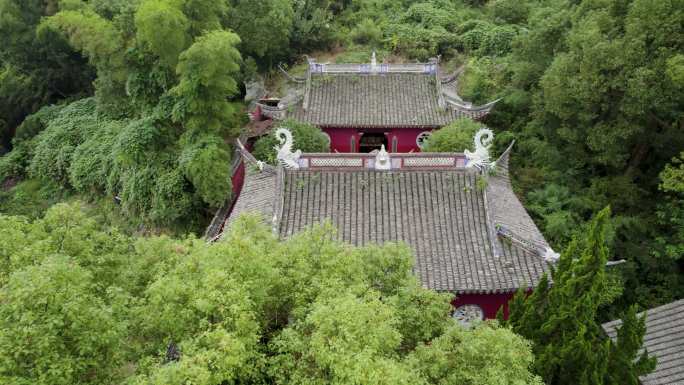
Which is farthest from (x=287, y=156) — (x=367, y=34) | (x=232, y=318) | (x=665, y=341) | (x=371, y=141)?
(x=367, y=34)

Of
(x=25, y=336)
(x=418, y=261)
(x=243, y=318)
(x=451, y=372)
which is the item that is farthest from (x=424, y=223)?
(x=25, y=336)

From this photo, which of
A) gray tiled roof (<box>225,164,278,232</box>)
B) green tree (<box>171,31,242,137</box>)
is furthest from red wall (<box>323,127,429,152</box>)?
gray tiled roof (<box>225,164,278,232</box>)

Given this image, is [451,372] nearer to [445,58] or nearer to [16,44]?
[445,58]

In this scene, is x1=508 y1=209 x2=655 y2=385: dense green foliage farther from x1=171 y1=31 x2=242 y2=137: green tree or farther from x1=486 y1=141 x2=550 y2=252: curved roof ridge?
x1=171 y1=31 x2=242 y2=137: green tree

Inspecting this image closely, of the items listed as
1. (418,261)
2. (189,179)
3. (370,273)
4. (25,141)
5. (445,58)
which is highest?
(445,58)

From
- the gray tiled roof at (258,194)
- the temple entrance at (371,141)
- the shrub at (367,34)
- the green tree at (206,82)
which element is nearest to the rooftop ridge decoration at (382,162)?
the gray tiled roof at (258,194)

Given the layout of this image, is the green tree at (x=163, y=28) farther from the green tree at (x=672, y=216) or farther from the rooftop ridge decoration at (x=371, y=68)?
the green tree at (x=672, y=216)
